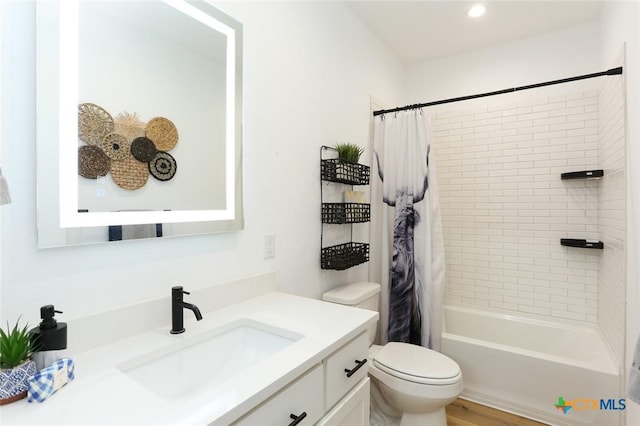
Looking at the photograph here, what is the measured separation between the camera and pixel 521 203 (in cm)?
269

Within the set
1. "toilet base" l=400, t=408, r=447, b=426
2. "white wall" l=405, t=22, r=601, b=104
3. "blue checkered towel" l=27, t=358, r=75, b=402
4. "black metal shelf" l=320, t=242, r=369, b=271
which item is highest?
"white wall" l=405, t=22, r=601, b=104

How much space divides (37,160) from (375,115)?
2150 millimetres

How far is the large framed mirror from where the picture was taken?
2.84ft

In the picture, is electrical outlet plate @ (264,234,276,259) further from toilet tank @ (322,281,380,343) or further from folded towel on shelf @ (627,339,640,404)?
folded towel on shelf @ (627,339,640,404)

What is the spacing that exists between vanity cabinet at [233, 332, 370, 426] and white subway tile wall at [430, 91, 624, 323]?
2097 millimetres

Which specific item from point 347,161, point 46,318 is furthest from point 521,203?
point 46,318

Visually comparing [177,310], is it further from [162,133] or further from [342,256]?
[342,256]

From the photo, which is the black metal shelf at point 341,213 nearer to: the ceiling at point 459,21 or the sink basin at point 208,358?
the sink basin at point 208,358

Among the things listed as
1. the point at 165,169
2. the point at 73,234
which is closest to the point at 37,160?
the point at 73,234

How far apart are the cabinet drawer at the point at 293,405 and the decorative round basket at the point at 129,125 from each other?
90cm

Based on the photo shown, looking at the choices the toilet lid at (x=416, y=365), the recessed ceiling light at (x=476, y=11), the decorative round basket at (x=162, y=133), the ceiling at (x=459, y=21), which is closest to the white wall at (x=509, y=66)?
the ceiling at (x=459, y=21)

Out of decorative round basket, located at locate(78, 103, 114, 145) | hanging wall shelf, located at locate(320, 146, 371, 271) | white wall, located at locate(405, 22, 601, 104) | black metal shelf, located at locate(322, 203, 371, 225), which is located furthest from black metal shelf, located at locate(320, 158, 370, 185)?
white wall, located at locate(405, 22, 601, 104)

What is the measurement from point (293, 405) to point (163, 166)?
0.89 m

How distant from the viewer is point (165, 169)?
1140mm
